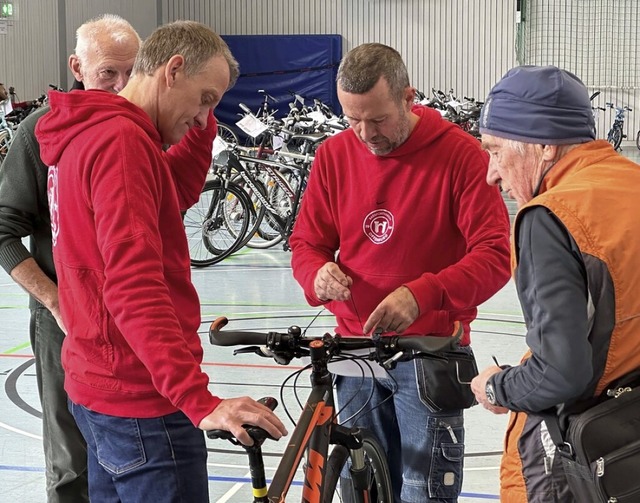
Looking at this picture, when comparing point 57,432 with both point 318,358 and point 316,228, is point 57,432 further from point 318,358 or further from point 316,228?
point 318,358

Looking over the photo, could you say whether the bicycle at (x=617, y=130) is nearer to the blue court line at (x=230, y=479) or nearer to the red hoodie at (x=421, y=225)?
the blue court line at (x=230, y=479)

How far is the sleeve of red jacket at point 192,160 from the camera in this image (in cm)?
246

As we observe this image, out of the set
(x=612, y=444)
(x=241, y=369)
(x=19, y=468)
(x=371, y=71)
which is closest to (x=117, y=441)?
(x=612, y=444)

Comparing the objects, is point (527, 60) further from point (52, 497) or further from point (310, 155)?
point (52, 497)

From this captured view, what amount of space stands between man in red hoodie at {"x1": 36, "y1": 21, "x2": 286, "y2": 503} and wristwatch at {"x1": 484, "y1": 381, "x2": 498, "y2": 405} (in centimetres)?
55

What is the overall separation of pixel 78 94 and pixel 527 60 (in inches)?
890

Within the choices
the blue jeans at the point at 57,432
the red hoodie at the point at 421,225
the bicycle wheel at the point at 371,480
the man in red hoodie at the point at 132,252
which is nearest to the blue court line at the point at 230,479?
Result: the blue jeans at the point at 57,432

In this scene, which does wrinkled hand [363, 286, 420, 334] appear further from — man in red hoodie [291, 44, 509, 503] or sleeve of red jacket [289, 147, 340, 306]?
sleeve of red jacket [289, 147, 340, 306]

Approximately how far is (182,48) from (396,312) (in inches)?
33.3

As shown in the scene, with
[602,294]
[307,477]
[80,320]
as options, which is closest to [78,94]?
[80,320]

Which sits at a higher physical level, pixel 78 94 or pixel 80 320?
pixel 78 94

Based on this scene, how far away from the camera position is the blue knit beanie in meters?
1.81

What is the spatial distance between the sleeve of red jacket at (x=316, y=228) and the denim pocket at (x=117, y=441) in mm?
839

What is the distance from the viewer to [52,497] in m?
3.02
